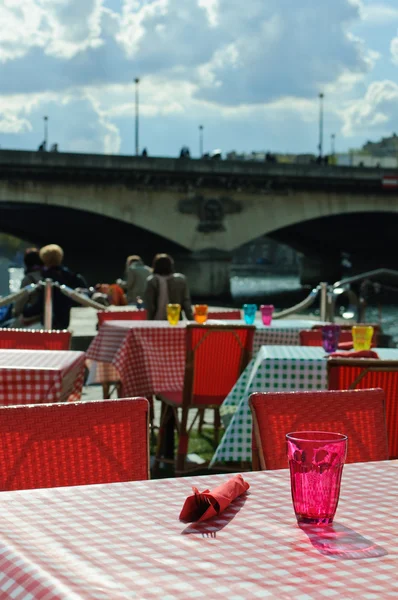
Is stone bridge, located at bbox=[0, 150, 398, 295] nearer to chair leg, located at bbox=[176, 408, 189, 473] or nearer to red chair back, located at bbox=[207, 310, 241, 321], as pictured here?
red chair back, located at bbox=[207, 310, 241, 321]

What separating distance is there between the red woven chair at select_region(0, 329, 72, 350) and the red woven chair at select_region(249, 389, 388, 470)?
2.78 meters

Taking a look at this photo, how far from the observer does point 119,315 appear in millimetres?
8039

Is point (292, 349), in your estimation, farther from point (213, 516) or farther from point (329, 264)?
point (329, 264)

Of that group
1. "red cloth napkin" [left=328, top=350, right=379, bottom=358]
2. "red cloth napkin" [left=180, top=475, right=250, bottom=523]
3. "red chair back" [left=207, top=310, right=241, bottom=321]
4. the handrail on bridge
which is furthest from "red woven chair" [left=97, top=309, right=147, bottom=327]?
"red cloth napkin" [left=180, top=475, right=250, bottom=523]

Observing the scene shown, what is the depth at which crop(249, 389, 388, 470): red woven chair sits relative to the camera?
2.89 metres

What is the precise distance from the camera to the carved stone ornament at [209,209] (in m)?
42.4

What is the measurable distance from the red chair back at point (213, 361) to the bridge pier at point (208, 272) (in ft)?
120

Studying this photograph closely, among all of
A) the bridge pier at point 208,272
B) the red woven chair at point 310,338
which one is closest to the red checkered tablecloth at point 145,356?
the red woven chair at point 310,338

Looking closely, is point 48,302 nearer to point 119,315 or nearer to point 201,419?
point 119,315

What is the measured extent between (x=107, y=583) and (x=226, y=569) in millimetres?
188

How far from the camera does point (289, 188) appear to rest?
4297 cm

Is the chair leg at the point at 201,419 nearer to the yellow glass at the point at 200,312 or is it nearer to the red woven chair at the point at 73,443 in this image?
the yellow glass at the point at 200,312

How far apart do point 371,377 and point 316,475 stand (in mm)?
2189

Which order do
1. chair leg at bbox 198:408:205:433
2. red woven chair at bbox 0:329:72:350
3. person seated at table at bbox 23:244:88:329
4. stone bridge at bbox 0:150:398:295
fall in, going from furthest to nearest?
stone bridge at bbox 0:150:398:295, person seated at table at bbox 23:244:88:329, chair leg at bbox 198:408:205:433, red woven chair at bbox 0:329:72:350
